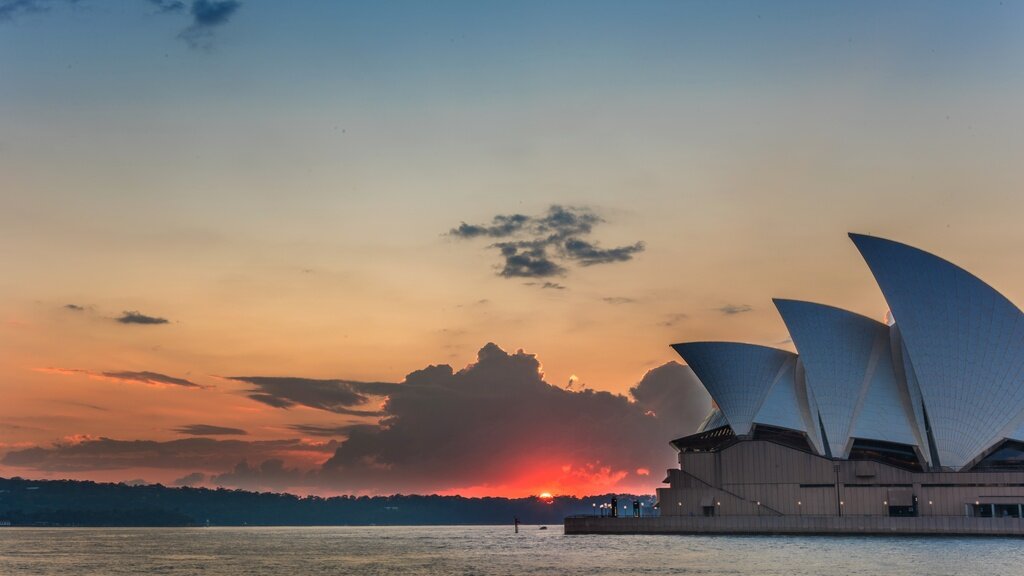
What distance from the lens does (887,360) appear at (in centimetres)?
9200

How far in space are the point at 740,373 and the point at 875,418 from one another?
38.9 feet

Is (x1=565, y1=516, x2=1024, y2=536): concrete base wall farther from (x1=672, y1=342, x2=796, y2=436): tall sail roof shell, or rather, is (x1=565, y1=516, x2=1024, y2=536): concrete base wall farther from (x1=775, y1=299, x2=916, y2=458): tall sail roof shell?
(x1=672, y1=342, x2=796, y2=436): tall sail roof shell

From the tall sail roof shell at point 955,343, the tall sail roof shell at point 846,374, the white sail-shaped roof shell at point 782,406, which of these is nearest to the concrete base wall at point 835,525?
the tall sail roof shell at point 955,343

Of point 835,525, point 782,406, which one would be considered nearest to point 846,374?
point 782,406

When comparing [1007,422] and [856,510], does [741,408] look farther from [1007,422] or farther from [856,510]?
[1007,422]

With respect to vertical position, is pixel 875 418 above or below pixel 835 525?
above

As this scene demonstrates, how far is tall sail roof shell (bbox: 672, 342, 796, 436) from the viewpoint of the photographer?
95.9 m

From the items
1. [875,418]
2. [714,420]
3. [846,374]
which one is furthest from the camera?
[714,420]

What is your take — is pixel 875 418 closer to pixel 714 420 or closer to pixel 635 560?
pixel 714 420

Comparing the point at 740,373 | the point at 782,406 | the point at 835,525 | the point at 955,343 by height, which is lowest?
the point at 835,525

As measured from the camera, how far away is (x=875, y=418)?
90812 millimetres

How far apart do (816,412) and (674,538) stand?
1896 cm

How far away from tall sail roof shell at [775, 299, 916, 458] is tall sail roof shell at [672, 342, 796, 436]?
481 cm

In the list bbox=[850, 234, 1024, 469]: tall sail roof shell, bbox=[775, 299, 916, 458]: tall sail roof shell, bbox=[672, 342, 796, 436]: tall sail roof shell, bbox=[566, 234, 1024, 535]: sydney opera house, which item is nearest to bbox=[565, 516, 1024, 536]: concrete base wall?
bbox=[566, 234, 1024, 535]: sydney opera house
